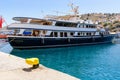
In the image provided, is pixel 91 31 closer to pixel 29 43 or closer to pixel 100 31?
pixel 100 31

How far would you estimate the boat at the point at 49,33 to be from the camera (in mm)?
29219

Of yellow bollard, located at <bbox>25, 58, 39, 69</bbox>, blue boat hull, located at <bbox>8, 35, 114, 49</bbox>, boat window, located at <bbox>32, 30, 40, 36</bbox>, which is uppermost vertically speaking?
boat window, located at <bbox>32, 30, 40, 36</bbox>

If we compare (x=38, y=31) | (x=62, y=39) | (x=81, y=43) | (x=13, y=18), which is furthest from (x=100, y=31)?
(x=13, y=18)

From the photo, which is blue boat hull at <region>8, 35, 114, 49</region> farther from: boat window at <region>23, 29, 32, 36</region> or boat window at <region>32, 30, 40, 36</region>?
boat window at <region>32, 30, 40, 36</region>

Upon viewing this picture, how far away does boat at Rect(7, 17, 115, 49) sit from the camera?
2922 cm

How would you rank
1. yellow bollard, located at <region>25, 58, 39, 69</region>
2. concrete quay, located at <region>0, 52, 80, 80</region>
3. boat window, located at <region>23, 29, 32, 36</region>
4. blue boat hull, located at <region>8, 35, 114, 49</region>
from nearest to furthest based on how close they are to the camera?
concrete quay, located at <region>0, 52, 80, 80</region> → yellow bollard, located at <region>25, 58, 39, 69</region> → blue boat hull, located at <region>8, 35, 114, 49</region> → boat window, located at <region>23, 29, 32, 36</region>

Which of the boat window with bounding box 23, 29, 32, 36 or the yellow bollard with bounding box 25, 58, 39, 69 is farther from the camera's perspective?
the boat window with bounding box 23, 29, 32, 36

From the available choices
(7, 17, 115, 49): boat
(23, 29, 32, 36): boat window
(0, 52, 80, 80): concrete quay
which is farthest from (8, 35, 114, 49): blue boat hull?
(0, 52, 80, 80): concrete quay

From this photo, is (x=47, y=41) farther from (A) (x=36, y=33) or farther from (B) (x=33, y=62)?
(B) (x=33, y=62)

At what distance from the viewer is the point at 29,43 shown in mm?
29828

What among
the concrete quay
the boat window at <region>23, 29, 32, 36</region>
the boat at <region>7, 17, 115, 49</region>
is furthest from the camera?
the boat window at <region>23, 29, 32, 36</region>

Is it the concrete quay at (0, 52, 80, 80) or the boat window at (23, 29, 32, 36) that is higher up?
the boat window at (23, 29, 32, 36)

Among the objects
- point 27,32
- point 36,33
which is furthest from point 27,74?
point 36,33

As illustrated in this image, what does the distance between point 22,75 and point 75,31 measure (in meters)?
28.1
